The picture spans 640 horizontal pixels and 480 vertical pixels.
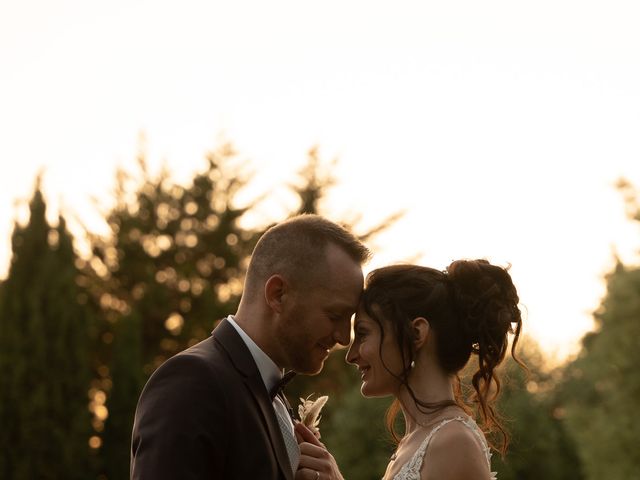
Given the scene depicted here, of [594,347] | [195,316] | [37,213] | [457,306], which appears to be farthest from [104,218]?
[457,306]

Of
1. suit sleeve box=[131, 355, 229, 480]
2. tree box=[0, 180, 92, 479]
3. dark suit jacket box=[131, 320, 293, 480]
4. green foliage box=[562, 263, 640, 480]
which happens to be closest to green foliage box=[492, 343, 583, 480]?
green foliage box=[562, 263, 640, 480]

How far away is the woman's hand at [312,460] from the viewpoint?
13.1 feet

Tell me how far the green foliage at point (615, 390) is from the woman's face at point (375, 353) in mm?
16585

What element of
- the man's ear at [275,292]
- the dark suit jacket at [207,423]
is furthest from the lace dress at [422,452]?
the man's ear at [275,292]

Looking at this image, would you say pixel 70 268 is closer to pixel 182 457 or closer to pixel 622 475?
pixel 622 475

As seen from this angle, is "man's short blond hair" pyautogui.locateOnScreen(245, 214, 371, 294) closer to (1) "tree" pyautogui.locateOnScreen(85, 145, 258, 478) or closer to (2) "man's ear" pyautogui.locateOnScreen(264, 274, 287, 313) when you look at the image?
(2) "man's ear" pyautogui.locateOnScreen(264, 274, 287, 313)

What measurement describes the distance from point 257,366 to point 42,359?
16.3m

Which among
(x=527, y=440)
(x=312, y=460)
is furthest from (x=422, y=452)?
(x=527, y=440)

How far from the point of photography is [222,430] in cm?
352

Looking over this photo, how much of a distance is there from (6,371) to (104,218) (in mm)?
10394

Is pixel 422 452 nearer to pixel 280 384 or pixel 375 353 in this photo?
pixel 375 353

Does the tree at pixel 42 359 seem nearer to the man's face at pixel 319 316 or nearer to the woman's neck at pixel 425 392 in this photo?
the woman's neck at pixel 425 392

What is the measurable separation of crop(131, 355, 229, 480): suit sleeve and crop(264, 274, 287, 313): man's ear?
1.61 ft

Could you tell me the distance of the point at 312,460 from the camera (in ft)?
13.2
